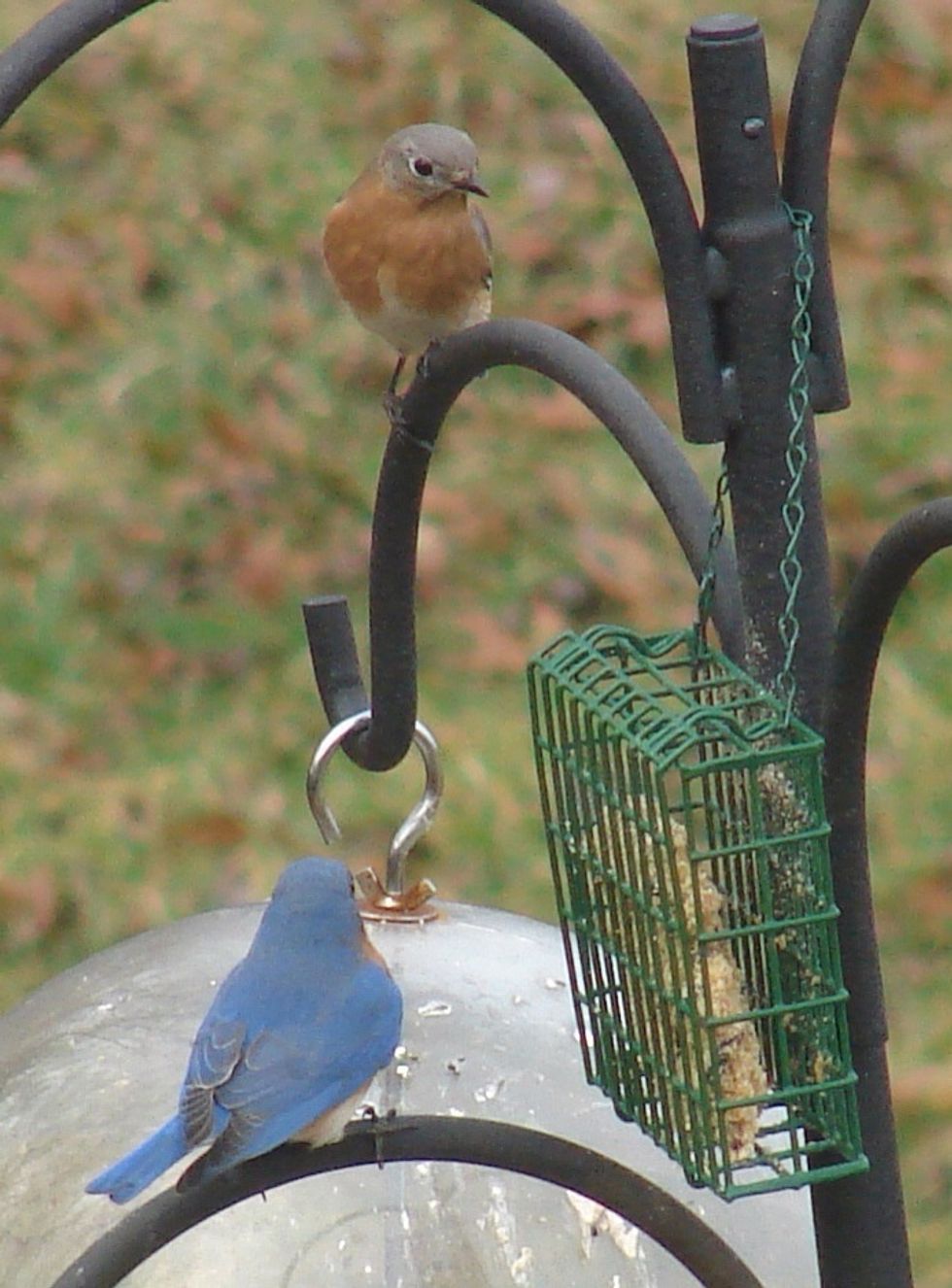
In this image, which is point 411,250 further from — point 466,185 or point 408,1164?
point 408,1164

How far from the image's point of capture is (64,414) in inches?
193

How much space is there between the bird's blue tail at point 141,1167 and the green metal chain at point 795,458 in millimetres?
626

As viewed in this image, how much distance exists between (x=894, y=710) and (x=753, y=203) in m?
2.84

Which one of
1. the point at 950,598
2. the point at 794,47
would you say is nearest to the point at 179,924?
the point at 950,598

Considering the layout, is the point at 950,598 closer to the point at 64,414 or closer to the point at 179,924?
the point at 64,414

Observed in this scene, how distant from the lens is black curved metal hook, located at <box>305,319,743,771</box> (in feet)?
5.38

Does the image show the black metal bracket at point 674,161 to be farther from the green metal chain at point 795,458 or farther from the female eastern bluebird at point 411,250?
the female eastern bluebird at point 411,250

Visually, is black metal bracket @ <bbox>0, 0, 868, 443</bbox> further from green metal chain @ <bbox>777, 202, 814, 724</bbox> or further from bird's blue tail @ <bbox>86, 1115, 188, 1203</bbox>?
bird's blue tail @ <bbox>86, 1115, 188, 1203</bbox>

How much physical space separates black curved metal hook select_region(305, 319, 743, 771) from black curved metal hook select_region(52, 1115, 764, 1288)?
1.29 feet

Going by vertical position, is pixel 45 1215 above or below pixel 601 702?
below

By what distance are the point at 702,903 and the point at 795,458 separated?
31cm

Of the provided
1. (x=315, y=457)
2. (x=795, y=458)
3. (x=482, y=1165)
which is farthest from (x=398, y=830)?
(x=315, y=457)

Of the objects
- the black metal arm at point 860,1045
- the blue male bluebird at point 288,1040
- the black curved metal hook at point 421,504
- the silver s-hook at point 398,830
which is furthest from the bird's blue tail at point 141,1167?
the black metal arm at point 860,1045

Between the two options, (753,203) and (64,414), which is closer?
(753,203)
